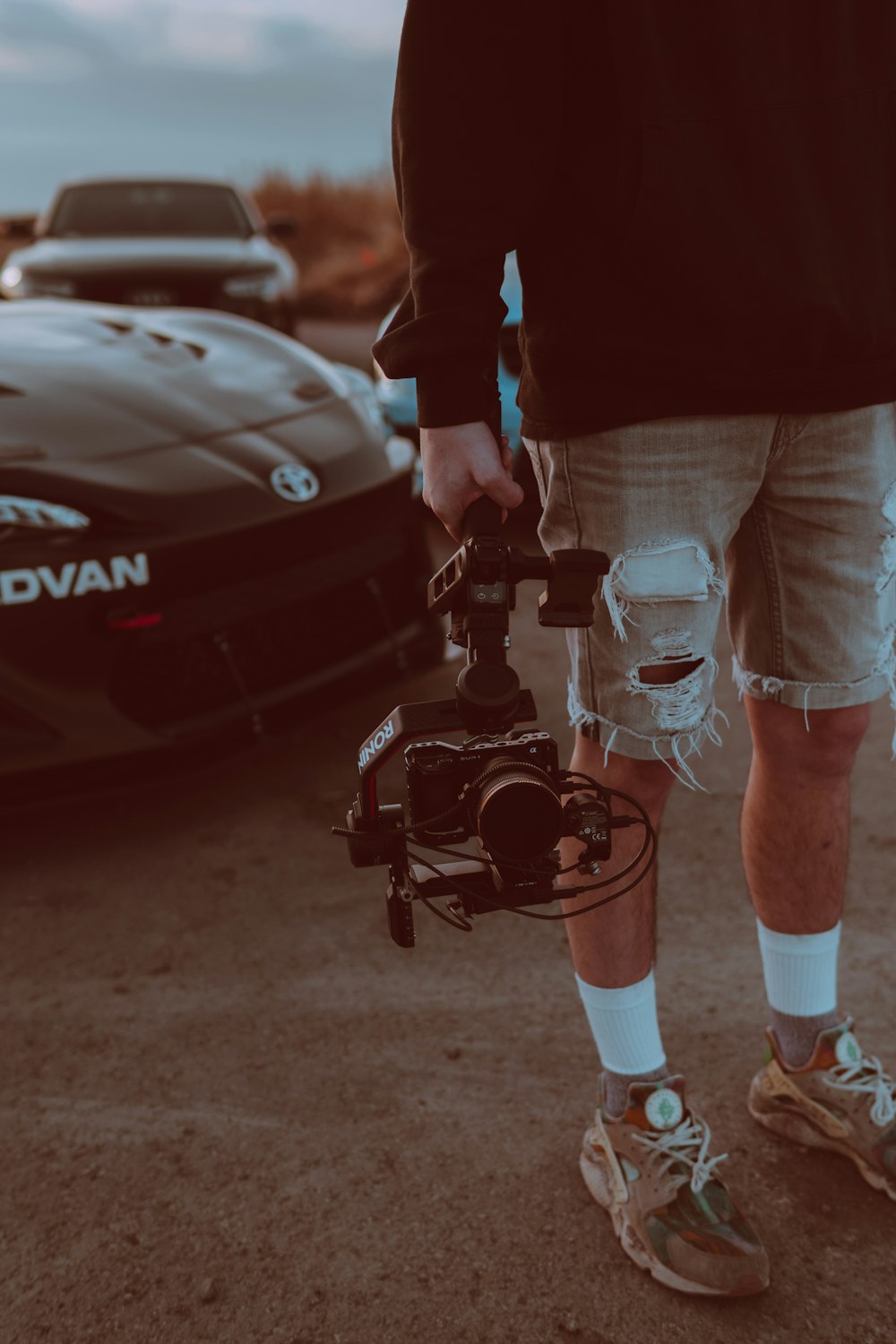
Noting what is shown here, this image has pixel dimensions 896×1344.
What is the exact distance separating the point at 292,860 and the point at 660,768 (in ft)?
4.36

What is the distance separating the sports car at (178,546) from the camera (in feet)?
8.54

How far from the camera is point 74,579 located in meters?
2.60

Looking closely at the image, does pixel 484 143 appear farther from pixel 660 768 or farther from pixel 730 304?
pixel 660 768

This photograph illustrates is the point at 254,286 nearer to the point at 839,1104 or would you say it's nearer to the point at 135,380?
the point at 135,380

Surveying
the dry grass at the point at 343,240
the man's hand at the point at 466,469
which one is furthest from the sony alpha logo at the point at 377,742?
the dry grass at the point at 343,240

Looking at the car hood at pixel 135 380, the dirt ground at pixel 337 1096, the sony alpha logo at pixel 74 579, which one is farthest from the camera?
the car hood at pixel 135 380

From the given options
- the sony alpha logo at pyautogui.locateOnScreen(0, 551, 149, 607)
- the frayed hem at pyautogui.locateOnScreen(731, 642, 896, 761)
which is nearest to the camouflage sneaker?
the frayed hem at pyautogui.locateOnScreen(731, 642, 896, 761)

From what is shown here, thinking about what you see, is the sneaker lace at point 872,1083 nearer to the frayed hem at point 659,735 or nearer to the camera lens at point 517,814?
the frayed hem at point 659,735

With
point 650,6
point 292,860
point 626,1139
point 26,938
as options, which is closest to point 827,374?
point 650,6

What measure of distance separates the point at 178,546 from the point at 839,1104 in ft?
5.59

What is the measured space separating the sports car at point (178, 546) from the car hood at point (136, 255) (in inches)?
189

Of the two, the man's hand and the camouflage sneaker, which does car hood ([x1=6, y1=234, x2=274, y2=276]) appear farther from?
the camouflage sneaker

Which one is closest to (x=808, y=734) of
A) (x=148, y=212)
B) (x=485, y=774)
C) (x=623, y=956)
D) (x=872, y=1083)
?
(x=623, y=956)

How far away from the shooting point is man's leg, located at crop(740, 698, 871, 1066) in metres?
1.78
